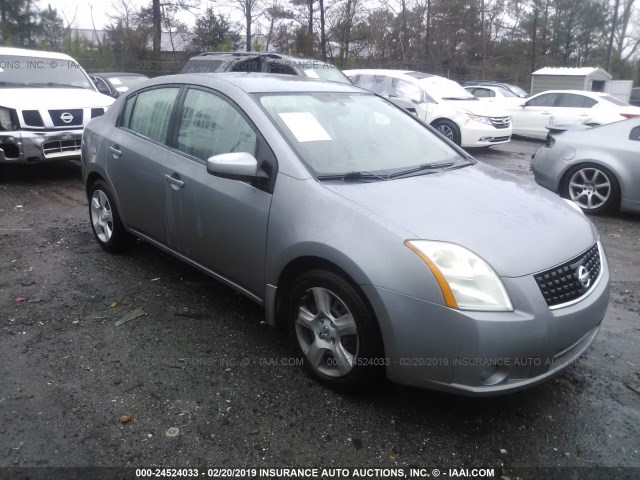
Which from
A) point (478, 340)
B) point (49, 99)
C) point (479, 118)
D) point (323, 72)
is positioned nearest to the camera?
point (478, 340)

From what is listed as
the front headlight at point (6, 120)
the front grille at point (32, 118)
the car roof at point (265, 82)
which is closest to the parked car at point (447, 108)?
the front grille at point (32, 118)

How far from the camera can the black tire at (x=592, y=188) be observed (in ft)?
21.5

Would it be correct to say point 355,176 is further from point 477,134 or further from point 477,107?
point 477,107

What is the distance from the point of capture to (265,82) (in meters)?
3.71

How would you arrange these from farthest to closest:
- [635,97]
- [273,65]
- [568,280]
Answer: [635,97], [273,65], [568,280]

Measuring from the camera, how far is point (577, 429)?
271cm

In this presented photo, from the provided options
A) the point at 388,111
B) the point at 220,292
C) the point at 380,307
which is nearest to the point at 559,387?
the point at 380,307

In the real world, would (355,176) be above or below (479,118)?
above

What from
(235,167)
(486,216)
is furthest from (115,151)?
(486,216)

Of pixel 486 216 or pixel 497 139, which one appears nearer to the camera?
pixel 486 216

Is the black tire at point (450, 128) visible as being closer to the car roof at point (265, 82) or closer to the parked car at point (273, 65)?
the parked car at point (273, 65)

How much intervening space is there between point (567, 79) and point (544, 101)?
1165cm

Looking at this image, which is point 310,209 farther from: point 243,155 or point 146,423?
point 146,423

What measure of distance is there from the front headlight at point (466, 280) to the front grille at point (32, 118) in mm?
6726
